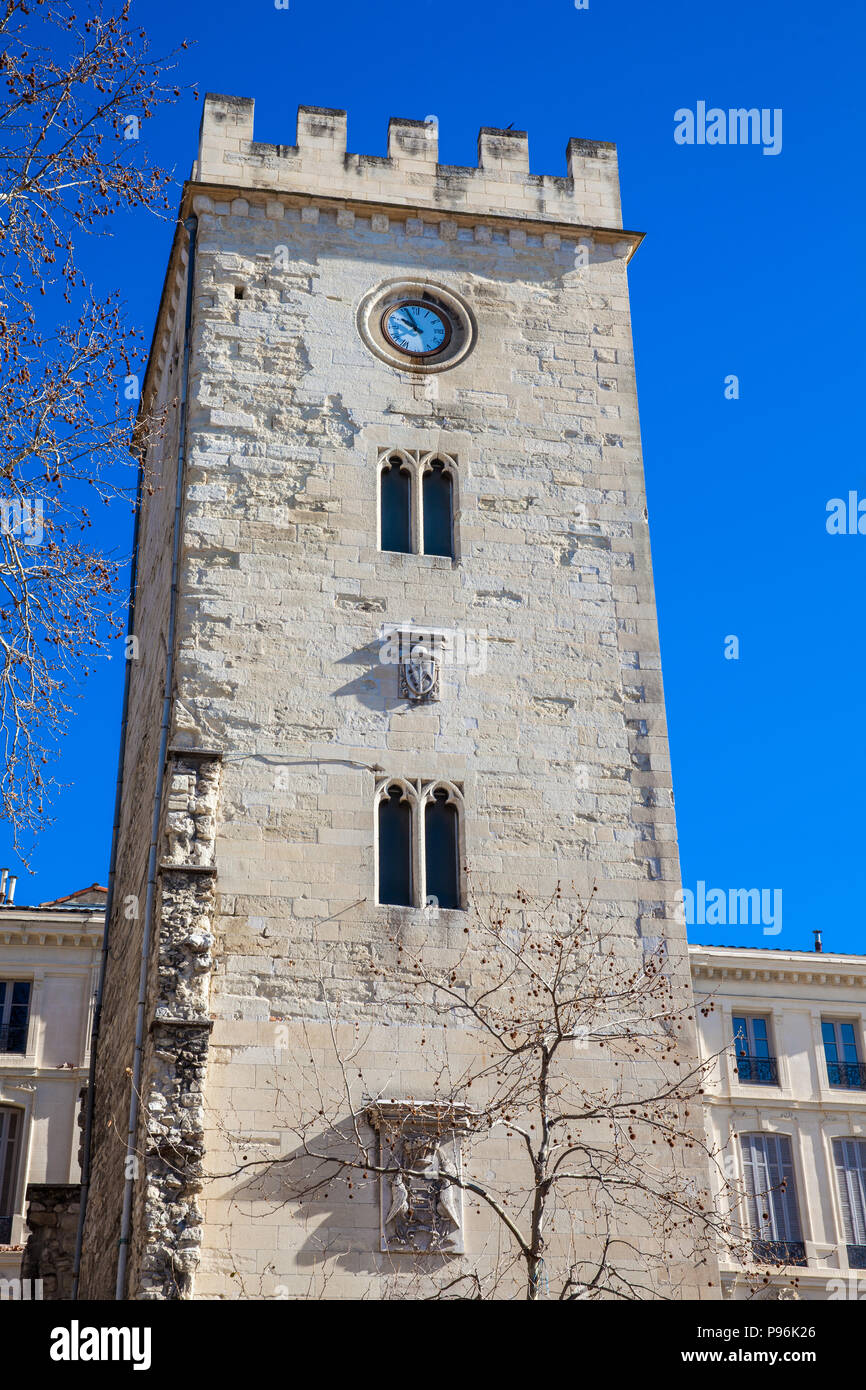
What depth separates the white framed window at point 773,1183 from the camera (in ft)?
101

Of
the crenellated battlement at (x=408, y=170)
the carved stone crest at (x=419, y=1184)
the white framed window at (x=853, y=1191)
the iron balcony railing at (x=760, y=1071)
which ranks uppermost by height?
the crenellated battlement at (x=408, y=170)

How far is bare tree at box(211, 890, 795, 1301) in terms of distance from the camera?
15.5m

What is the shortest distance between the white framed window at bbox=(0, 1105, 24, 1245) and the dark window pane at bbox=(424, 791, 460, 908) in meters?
14.6

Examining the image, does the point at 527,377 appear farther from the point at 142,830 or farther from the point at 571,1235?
the point at 571,1235

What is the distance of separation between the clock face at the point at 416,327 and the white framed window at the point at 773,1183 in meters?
18.0

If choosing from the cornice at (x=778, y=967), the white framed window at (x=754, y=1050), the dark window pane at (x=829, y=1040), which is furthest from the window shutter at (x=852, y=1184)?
the cornice at (x=778, y=967)

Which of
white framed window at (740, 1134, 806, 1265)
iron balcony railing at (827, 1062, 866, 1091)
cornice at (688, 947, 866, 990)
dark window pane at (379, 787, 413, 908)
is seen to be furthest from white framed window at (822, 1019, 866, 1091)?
dark window pane at (379, 787, 413, 908)

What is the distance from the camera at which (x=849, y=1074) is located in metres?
32.5

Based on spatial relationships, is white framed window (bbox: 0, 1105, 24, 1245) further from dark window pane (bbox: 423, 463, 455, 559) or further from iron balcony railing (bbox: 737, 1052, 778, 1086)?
dark window pane (bbox: 423, 463, 455, 559)

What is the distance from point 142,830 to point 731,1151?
17.0 metres

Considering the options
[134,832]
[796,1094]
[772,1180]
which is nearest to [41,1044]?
[134,832]

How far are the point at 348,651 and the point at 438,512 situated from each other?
2364 millimetres

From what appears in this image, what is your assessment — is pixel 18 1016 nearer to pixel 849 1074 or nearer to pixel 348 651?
pixel 348 651

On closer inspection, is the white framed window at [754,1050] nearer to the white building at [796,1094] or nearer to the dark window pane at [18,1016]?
the white building at [796,1094]
